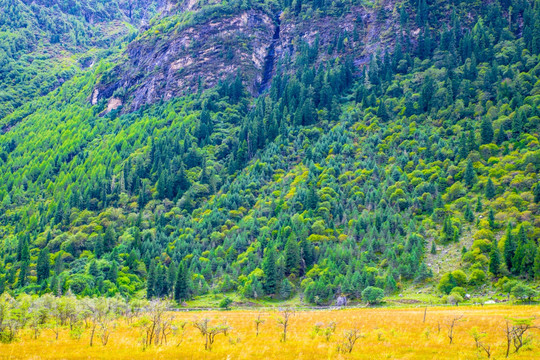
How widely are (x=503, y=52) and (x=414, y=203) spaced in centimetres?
9786

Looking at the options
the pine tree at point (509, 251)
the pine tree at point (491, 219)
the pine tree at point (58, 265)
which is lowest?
the pine tree at point (58, 265)

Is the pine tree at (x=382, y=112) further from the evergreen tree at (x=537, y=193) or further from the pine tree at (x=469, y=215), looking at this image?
the evergreen tree at (x=537, y=193)

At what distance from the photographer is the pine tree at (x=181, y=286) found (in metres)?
111

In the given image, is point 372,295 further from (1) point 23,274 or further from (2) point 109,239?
(1) point 23,274

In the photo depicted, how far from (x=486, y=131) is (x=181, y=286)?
106017mm

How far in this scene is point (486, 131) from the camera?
139750 mm

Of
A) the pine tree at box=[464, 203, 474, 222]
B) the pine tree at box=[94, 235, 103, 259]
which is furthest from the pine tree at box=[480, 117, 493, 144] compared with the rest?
the pine tree at box=[94, 235, 103, 259]

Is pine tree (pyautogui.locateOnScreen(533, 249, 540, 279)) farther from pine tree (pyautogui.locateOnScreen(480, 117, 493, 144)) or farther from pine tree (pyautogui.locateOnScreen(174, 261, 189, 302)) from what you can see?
pine tree (pyautogui.locateOnScreen(174, 261, 189, 302))

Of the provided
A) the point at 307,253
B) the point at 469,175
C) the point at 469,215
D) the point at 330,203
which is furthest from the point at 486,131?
the point at 307,253

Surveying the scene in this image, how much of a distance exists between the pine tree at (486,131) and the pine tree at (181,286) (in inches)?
4006

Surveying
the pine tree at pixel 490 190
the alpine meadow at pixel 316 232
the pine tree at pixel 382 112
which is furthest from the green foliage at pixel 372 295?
the pine tree at pixel 382 112

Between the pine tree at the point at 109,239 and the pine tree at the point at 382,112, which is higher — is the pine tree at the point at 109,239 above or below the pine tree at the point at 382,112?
below

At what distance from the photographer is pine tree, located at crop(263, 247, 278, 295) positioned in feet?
369

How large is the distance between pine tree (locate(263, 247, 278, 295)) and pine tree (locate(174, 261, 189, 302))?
803 inches
